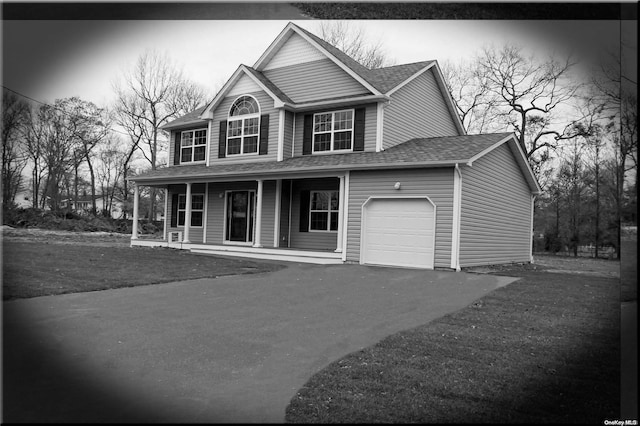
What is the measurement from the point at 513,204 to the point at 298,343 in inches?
480

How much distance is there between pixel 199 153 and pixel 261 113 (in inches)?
159

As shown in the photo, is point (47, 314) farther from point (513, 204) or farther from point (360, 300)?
point (513, 204)

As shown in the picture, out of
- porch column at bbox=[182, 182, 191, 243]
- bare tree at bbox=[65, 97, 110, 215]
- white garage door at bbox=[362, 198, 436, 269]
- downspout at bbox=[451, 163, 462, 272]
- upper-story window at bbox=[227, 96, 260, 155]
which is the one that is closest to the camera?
bare tree at bbox=[65, 97, 110, 215]

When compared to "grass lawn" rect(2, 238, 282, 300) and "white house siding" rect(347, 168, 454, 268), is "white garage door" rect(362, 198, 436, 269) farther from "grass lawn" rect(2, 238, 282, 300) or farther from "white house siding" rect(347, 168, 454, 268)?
"grass lawn" rect(2, 238, 282, 300)

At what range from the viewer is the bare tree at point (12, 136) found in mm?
2217

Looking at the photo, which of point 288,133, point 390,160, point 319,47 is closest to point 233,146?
point 288,133

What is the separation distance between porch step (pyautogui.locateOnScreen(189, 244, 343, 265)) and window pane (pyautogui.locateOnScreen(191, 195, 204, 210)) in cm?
209

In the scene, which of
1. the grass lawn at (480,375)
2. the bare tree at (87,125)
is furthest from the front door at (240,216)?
the bare tree at (87,125)

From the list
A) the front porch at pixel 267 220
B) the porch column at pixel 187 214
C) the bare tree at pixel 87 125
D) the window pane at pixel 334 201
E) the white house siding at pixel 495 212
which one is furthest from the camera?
the porch column at pixel 187 214

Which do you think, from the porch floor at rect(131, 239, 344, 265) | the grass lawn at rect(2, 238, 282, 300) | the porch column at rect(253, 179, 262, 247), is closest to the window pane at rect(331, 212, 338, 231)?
the porch floor at rect(131, 239, 344, 265)

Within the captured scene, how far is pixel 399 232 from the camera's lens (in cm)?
1236

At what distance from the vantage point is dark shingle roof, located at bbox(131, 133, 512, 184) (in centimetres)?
1182

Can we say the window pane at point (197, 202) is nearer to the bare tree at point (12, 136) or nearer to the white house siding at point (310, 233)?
the white house siding at point (310, 233)

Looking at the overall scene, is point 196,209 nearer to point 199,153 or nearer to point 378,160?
point 199,153
